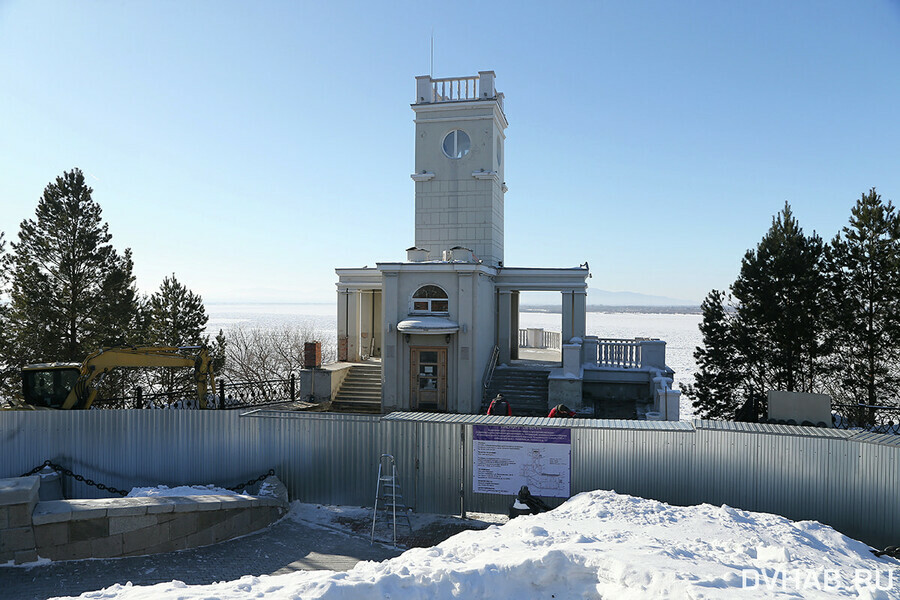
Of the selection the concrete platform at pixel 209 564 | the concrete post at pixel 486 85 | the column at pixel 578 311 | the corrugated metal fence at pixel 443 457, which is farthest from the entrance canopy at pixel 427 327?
the concrete post at pixel 486 85

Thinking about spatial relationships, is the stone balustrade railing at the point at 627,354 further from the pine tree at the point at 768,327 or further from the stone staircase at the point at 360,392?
the stone staircase at the point at 360,392

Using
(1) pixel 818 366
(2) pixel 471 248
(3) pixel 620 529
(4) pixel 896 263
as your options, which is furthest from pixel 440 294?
(4) pixel 896 263

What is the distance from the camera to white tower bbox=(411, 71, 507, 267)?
84.4 ft

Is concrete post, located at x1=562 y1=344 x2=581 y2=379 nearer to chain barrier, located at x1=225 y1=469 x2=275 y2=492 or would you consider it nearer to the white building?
the white building

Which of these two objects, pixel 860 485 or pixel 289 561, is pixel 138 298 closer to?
pixel 289 561

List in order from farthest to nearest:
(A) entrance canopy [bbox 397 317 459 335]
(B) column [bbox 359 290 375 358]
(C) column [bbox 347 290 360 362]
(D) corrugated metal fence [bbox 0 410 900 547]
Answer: (B) column [bbox 359 290 375 358] → (C) column [bbox 347 290 360 362] → (A) entrance canopy [bbox 397 317 459 335] → (D) corrugated metal fence [bbox 0 410 900 547]

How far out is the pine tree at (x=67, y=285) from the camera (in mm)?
25922

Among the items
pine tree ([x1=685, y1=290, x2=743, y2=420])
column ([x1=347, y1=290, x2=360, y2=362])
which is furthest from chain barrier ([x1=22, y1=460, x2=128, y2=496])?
pine tree ([x1=685, y1=290, x2=743, y2=420])

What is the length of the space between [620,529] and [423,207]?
1955 centimetres

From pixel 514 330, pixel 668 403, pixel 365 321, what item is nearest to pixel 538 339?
pixel 514 330

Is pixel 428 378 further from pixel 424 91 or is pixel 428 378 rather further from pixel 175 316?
pixel 175 316

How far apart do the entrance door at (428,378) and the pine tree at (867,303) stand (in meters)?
15.3

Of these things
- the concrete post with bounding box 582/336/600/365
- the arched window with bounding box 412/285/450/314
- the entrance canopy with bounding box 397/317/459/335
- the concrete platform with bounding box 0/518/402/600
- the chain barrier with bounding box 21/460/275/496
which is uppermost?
the arched window with bounding box 412/285/450/314

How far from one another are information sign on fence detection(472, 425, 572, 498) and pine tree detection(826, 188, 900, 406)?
17292 millimetres
